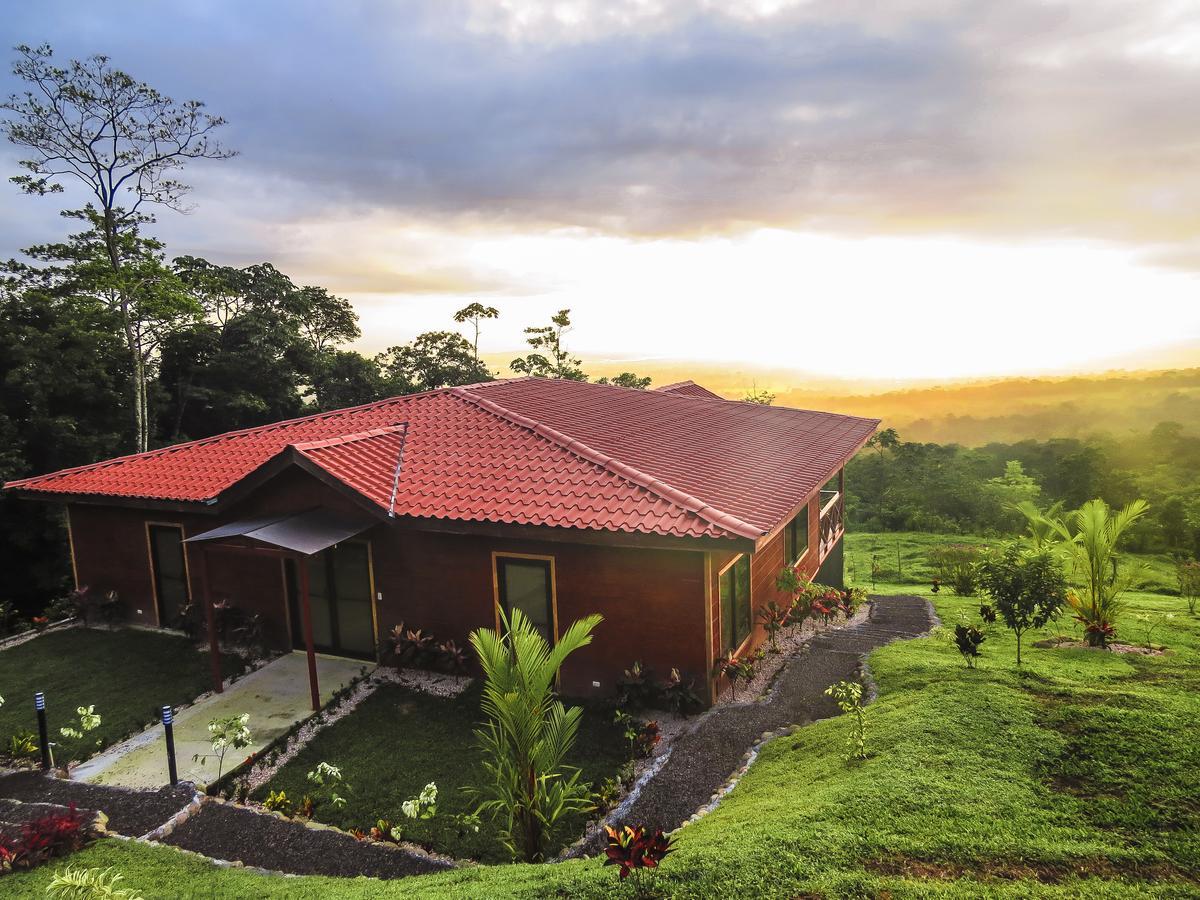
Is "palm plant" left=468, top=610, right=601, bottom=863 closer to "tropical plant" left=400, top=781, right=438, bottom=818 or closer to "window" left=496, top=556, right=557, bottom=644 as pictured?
"tropical plant" left=400, top=781, right=438, bottom=818

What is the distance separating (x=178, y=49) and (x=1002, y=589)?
2266 centimetres

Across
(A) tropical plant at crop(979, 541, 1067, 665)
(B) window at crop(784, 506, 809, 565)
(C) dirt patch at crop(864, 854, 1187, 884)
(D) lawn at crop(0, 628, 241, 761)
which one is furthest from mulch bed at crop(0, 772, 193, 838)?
(B) window at crop(784, 506, 809, 565)

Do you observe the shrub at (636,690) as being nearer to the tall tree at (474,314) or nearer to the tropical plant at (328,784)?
the tropical plant at (328,784)

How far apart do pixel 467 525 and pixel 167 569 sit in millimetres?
7247

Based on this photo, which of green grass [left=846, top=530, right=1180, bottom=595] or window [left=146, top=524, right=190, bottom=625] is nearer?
window [left=146, top=524, right=190, bottom=625]

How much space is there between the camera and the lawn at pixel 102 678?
31.6ft

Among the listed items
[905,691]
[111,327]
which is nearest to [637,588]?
[905,691]

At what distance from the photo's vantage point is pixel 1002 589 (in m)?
9.07

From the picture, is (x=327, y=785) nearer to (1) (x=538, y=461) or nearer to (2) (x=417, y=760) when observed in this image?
(2) (x=417, y=760)

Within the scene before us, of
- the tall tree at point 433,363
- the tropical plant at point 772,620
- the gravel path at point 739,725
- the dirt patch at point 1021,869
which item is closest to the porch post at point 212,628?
the gravel path at point 739,725

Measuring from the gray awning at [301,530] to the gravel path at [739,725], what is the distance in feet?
17.2

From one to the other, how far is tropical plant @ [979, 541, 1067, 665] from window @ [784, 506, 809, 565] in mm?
4267

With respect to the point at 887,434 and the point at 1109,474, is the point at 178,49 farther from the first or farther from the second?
the point at 1109,474

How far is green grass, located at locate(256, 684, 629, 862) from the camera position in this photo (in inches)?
264
